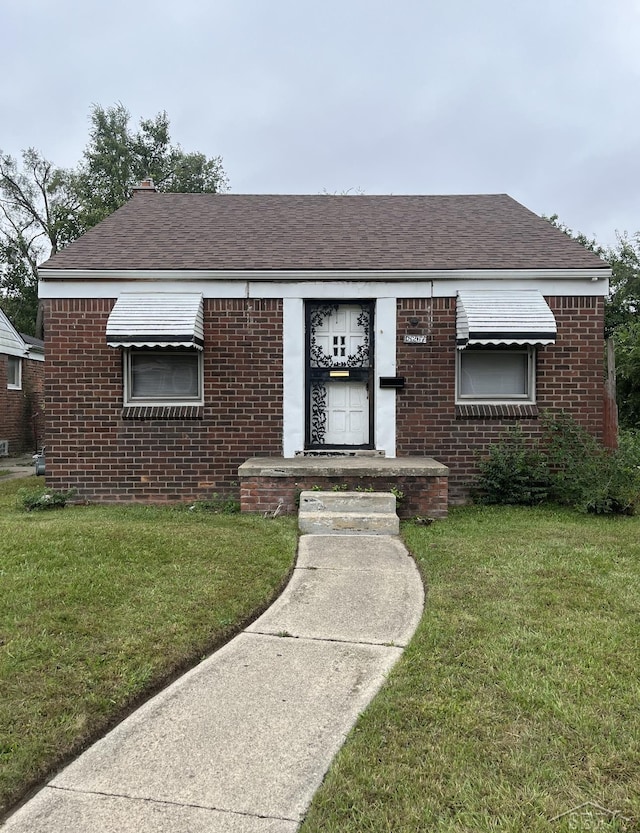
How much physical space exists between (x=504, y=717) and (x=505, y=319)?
18.3 feet

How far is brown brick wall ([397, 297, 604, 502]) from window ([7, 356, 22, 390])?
41.8ft

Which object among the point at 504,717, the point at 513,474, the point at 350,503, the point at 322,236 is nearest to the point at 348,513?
the point at 350,503

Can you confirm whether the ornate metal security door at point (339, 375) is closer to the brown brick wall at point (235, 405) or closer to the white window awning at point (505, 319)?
the brown brick wall at point (235, 405)

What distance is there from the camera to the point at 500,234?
8484mm

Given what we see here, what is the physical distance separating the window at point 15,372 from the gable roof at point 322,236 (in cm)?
828

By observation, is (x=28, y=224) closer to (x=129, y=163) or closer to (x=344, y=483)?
(x=129, y=163)

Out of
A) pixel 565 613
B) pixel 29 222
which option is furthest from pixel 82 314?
pixel 29 222

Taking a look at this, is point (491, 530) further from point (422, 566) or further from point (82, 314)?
point (82, 314)

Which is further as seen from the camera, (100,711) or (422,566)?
(422,566)

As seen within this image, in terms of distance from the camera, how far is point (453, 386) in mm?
7527

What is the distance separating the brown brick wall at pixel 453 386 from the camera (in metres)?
7.45

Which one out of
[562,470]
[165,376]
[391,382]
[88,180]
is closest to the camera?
[562,470]

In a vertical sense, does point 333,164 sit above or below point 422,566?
above

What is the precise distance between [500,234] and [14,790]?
856 centimetres
